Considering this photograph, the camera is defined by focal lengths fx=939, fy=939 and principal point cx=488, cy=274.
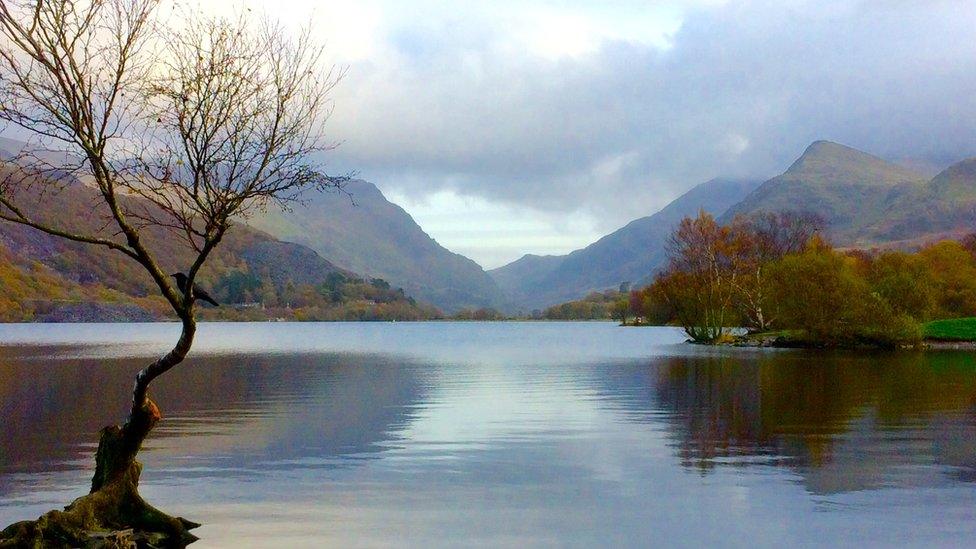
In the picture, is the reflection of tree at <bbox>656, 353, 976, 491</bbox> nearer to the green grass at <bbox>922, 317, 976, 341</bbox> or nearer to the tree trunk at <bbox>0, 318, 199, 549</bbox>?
the tree trunk at <bbox>0, 318, 199, 549</bbox>

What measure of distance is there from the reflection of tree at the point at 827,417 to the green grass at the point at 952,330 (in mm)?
32157

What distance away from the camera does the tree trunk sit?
47.3 ft

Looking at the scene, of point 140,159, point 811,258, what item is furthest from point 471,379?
point 811,258

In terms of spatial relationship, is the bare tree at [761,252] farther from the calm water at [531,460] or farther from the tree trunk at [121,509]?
the tree trunk at [121,509]

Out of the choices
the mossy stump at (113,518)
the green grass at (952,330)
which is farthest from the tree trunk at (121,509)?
the green grass at (952,330)

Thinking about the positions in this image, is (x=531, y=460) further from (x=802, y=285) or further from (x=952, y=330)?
(x=952, y=330)

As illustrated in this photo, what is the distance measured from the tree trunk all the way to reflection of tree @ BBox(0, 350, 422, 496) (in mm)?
5165

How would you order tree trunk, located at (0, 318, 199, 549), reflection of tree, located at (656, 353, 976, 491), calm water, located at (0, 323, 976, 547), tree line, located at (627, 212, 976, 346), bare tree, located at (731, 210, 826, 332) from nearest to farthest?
tree trunk, located at (0, 318, 199, 549) → calm water, located at (0, 323, 976, 547) → reflection of tree, located at (656, 353, 976, 491) → tree line, located at (627, 212, 976, 346) → bare tree, located at (731, 210, 826, 332)

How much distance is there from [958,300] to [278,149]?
10099 cm

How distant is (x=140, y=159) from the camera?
15.3 meters


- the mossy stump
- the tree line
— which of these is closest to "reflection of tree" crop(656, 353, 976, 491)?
the mossy stump

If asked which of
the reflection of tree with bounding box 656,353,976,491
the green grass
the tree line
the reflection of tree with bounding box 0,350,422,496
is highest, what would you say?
the tree line

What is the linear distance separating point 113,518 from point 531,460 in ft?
36.1

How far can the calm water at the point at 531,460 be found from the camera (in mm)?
16188
